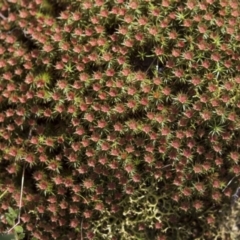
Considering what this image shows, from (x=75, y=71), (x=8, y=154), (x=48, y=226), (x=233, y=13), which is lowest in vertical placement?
(x=48, y=226)

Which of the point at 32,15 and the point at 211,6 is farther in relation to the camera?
the point at 32,15

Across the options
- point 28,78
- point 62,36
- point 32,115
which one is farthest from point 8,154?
point 62,36

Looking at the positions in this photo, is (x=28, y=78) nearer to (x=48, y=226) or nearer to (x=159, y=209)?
(x=48, y=226)

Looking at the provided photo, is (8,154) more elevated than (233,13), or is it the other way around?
(233,13)

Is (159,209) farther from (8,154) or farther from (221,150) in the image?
(8,154)

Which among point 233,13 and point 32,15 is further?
point 32,15

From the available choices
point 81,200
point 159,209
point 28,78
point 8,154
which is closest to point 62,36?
point 28,78
